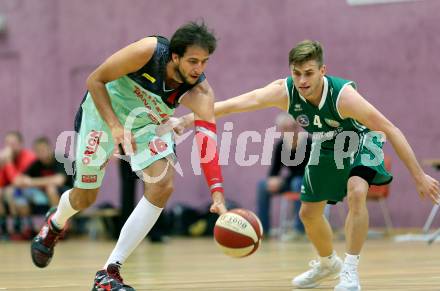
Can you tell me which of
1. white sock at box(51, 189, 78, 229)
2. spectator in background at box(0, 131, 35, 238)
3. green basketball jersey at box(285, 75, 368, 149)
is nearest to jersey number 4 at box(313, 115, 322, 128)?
green basketball jersey at box(285, 75, 368, 149)

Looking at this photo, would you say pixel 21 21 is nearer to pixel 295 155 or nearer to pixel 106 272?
pixel 295 155

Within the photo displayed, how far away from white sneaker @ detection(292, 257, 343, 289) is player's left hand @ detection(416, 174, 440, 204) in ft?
3.92

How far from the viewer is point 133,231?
5480 mm

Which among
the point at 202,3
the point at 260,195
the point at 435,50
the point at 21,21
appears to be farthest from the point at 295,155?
the point at 21,21

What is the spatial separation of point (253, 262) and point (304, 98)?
3.20m

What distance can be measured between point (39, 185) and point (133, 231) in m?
9.34

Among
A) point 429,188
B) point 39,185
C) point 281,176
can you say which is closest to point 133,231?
point 429,188

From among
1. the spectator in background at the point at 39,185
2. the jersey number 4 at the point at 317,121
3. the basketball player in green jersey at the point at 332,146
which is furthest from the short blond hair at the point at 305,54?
the spectator in background at the point at 39,185

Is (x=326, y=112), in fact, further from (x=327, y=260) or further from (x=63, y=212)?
A: (x=63, y=212)

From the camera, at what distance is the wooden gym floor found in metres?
6.33

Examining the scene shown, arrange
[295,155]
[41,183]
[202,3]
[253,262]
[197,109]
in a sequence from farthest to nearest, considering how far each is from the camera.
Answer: [202,3] → [41,183] → [295,155] → [253,262] → [197,109]

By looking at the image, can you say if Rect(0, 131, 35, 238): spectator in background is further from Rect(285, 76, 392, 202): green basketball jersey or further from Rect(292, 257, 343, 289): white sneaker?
Rect(285, 76, 392, 202): green basketball jersey

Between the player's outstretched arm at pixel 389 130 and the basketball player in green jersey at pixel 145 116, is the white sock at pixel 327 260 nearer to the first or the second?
the player's outstretched arm at pixel 389 130

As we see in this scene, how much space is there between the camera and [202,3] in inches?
614
